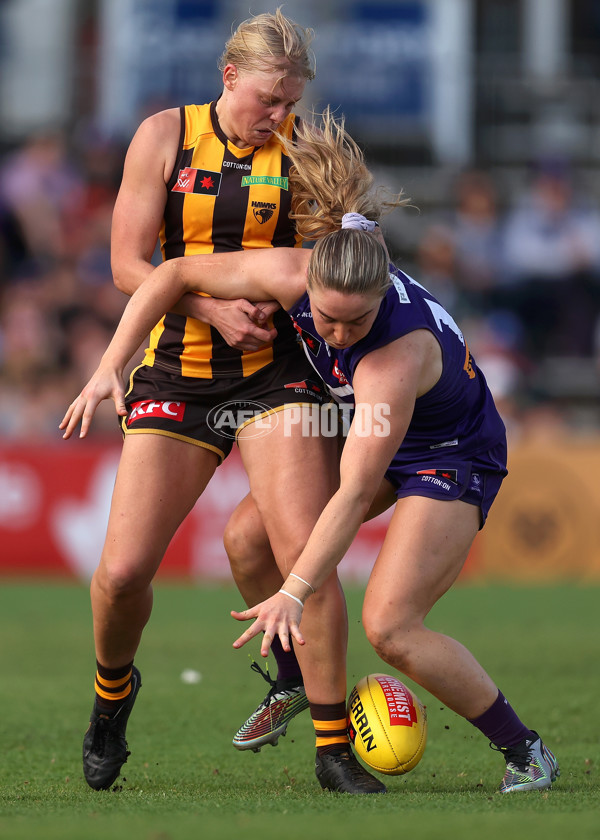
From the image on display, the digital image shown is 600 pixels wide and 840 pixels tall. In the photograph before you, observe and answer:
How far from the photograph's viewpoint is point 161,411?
15.1ft

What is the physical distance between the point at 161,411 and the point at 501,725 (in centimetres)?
164

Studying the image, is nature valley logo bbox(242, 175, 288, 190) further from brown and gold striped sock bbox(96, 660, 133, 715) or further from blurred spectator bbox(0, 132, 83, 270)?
blurred spectator bbox(0, 132, 83, 270)

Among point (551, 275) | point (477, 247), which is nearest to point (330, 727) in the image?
point (551, 275)

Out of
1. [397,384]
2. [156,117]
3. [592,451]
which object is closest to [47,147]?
[592,451]

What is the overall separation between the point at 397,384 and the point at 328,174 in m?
0.91

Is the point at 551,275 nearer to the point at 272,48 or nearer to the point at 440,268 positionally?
the point at 440,268

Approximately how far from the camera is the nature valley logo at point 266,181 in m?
4.63

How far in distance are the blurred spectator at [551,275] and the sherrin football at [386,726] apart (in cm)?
1005

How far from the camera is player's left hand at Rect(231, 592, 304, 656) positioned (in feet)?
12.0

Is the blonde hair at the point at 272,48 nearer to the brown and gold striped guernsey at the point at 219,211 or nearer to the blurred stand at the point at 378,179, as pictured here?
the brown and gold striped guernsey at the point at 219,211

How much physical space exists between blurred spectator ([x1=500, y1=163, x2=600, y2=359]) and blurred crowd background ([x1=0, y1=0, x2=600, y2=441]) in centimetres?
2

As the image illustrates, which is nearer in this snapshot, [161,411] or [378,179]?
[161,411]

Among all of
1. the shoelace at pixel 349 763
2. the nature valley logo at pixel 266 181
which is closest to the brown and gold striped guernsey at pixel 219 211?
the nature valley logo at pixel 266 181

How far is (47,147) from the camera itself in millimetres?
14055
